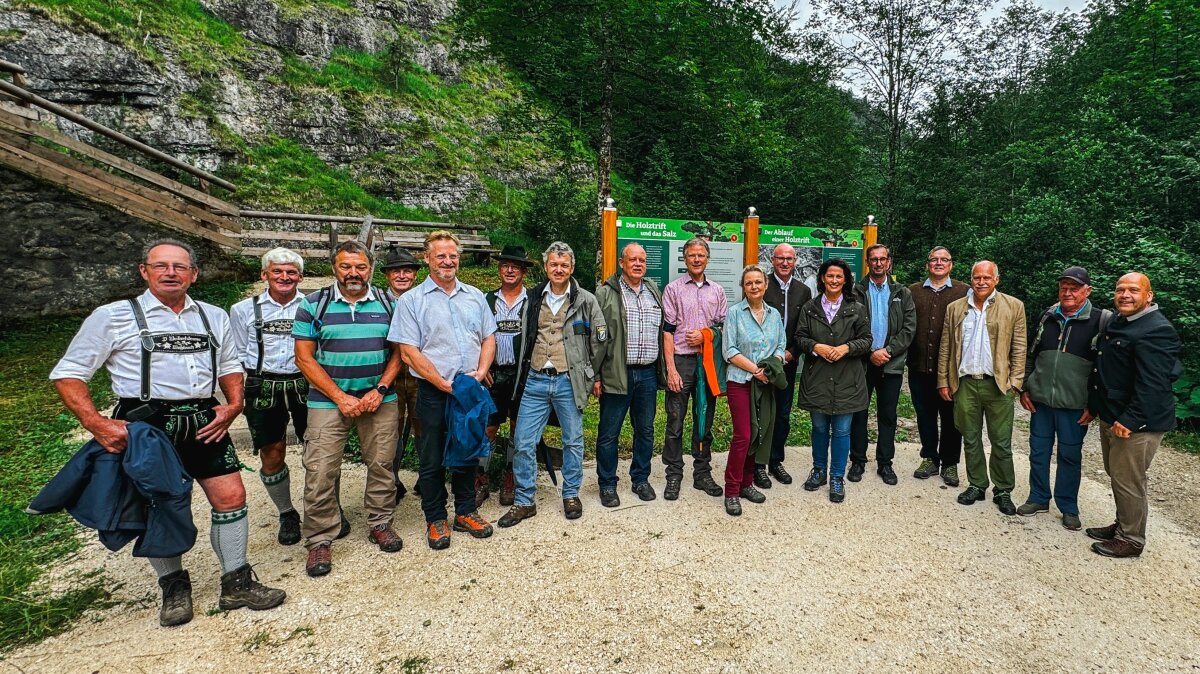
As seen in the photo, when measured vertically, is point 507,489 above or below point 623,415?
below

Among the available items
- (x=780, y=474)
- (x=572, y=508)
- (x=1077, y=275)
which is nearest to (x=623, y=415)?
(x=572, y=508)

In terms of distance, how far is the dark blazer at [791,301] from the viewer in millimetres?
4832

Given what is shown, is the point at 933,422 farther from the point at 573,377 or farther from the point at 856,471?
the point at 573,377

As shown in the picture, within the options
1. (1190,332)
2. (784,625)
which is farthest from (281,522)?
(1190,332)

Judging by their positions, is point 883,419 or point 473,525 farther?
point 883,419

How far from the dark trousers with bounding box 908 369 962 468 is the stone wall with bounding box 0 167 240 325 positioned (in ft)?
39.3

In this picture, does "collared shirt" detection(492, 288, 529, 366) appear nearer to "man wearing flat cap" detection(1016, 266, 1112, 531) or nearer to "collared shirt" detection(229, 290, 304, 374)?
"collared shirt" detection(229, 290, 304, 374)

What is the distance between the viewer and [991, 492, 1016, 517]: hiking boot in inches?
165

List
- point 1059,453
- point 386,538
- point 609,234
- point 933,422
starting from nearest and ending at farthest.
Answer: point 386,538
point 1059,453
point 933,422
point 609,234

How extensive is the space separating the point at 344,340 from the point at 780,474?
158 inches

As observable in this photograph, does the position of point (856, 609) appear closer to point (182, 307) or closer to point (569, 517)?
point (569, 517)

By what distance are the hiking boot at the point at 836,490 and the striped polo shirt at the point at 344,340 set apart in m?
3.89

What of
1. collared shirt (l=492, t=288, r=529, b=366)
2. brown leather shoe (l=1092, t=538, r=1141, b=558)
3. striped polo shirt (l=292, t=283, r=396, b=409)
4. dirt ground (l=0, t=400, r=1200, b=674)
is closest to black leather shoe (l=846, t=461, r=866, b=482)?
dirt ground (l=0, t=400, r=1200, b=674)

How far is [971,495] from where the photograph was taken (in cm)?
441
